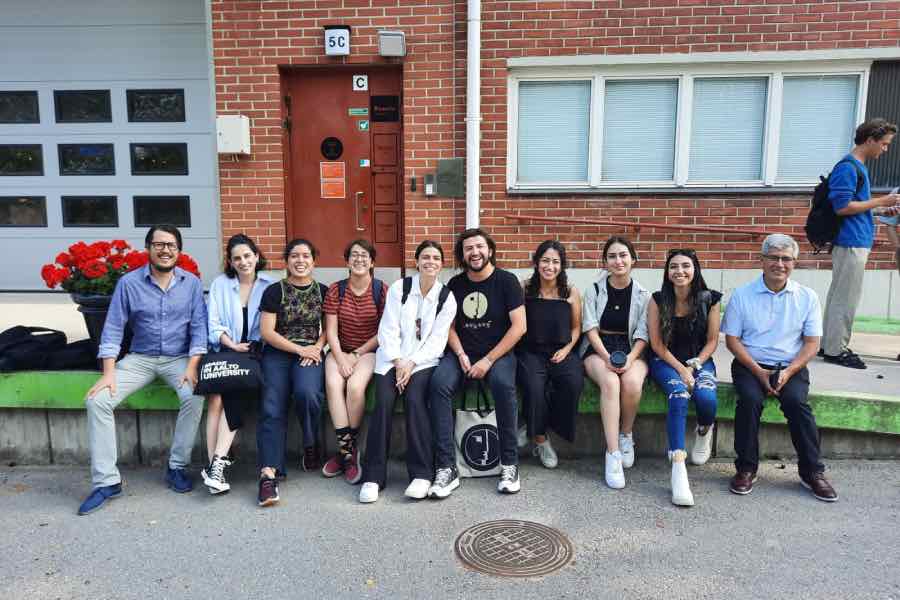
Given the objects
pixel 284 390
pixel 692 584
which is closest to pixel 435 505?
pixel 284 390

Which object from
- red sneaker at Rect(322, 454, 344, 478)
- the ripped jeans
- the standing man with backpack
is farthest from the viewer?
the standing man with backpack

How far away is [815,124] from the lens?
7.13m

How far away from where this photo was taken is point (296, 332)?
4.24 metres

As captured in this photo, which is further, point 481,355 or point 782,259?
point 481,355

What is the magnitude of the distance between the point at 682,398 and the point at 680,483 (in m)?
0.49

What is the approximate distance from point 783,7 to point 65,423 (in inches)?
299

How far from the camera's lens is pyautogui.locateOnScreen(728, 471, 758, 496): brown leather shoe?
3.78 metres

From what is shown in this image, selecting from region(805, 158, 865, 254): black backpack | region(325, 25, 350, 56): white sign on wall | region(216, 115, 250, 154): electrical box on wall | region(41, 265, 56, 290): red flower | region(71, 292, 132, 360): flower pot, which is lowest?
region(71, 292, 132, 360): flower pot

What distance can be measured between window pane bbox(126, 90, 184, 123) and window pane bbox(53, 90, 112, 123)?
30 cm

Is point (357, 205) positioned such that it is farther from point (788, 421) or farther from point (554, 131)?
point (788, 421)

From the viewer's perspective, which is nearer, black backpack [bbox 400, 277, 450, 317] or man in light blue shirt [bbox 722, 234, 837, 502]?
man in light blue shirt [bbox 722, 234, 837, 502]

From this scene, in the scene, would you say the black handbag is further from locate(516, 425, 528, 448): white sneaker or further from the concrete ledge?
locate(516, 425, 528, 448): white sneaker

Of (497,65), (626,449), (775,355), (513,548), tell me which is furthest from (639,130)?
(513,548)

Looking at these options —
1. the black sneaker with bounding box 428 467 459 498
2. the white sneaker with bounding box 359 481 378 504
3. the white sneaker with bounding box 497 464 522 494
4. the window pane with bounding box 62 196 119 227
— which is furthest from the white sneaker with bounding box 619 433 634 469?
the window pane with bounding box 62 196 119 227
